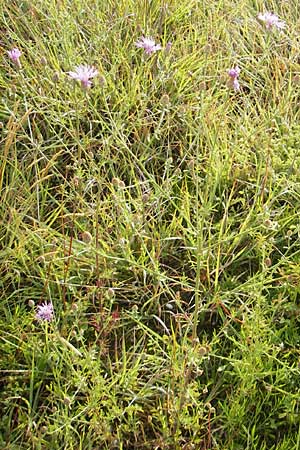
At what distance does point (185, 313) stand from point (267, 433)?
29cm

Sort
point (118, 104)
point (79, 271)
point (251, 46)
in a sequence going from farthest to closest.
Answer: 1. point (251, 46)
2. point (118, 104)
3. point (79, 271)

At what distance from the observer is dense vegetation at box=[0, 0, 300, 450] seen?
52.4 inches

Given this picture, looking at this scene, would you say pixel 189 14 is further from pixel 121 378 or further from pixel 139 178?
pixel 121 378

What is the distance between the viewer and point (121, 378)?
52.9 inches

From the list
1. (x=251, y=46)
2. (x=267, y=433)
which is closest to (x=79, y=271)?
(x=267, y=433)

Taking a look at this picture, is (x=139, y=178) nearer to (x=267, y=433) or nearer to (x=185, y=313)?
(x=185, y=313)

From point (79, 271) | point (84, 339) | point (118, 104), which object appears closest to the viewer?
point (84, 339)

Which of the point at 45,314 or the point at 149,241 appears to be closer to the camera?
the point at 45,314

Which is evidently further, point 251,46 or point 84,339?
point 251,46

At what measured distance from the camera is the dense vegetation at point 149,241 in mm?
1331

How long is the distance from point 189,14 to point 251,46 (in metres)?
0.22

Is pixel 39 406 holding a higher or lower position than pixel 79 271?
lower

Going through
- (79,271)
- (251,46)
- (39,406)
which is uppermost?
(251,46)

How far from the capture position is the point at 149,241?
163cm
